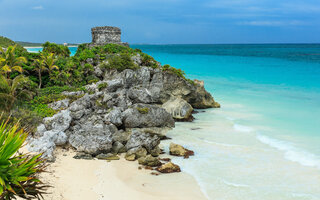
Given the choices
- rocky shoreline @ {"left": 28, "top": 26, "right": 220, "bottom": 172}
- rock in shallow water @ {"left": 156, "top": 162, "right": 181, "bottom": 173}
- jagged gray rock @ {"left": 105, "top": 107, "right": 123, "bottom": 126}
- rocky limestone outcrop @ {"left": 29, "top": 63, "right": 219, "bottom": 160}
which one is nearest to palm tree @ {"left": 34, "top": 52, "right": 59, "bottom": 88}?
rocky limestone outcrop @ {"left": 29, "top": 63, "right": 219, "bottom": 160}

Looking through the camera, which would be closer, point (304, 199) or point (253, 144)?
point (304, 199)

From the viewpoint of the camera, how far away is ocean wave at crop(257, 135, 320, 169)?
481 inches

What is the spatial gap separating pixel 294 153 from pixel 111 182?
7967 millimetres

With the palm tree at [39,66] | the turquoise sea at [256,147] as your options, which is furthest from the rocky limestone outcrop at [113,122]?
the palm tree at [39,66]

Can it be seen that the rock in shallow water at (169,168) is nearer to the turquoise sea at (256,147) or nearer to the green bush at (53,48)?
the turquoise sea at (256,147)

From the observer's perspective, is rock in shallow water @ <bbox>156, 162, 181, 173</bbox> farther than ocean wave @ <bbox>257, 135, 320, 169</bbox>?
No

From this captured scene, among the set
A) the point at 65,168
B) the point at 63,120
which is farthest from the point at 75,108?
the point at 65,168

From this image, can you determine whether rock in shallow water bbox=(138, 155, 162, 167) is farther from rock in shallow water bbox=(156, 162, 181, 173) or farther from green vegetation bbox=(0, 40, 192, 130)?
green vegetation bbox=(0, 40, 192, 130)

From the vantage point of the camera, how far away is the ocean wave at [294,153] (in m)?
12.2

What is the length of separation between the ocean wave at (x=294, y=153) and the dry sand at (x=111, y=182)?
4956mm

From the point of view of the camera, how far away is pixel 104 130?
41.5 ft

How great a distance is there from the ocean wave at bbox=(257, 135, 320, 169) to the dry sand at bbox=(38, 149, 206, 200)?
195 inches

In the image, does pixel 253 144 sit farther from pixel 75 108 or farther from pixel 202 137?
pixel 75 108

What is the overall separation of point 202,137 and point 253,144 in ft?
7.78
